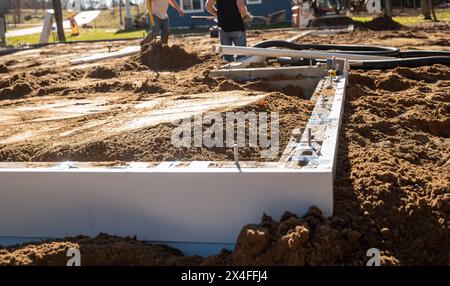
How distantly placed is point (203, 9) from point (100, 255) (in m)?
30.8

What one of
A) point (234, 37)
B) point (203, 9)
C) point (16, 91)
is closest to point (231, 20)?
point (234, 37)

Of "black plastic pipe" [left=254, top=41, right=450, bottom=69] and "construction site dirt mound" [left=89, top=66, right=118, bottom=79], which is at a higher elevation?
"black plastic pipe" [left=254, top=41, right=450, bottom=69]

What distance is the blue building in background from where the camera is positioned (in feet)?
106

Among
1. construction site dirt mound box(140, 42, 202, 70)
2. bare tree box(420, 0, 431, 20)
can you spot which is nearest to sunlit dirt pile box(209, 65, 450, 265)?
construction site dirt mound box(140, 42, 202, 70)

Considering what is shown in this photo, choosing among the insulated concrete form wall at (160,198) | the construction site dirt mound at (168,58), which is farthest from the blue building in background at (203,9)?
the insulated concrete form wall at (160,198)

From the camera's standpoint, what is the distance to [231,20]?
33.0 feet

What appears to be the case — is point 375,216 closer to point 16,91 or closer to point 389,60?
point 389,60

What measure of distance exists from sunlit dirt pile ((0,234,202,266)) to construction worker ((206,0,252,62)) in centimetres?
695

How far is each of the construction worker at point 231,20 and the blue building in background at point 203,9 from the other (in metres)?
22.4

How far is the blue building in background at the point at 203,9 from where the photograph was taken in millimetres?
32312

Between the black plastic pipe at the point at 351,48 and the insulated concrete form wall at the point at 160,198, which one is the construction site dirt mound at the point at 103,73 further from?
the insulated concrete form wall at the point at 160,198

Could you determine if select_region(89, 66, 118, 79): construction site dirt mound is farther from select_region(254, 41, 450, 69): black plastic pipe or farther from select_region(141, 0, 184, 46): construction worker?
select_region(141, 0, 184, 46): construction worker
